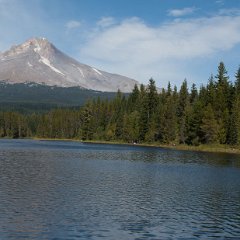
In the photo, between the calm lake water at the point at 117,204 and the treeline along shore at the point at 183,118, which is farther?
the treeline along shore at the point at 183,118

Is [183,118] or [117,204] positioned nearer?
[117,204]

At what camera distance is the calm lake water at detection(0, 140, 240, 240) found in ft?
96.1

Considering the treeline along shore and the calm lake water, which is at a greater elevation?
the treeline along shore

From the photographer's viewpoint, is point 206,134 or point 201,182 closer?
point 201,182

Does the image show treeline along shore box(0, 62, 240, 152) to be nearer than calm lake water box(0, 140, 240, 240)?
No

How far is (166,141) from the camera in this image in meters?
155

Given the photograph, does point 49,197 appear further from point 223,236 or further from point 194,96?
point 194,96

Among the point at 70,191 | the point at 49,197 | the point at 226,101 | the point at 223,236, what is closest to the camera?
the point at 223,236

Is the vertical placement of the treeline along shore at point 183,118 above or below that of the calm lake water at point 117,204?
above

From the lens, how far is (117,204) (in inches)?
1527

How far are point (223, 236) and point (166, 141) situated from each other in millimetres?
126114

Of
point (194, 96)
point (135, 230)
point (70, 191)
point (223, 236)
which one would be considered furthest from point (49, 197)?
point (194, 96)

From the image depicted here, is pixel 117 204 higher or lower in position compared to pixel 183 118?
lower

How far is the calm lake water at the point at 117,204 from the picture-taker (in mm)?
29297
